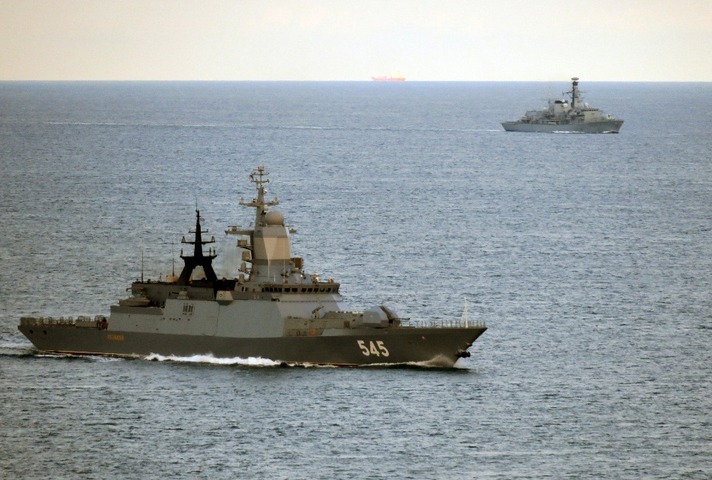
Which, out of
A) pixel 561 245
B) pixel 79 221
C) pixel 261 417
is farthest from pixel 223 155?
pixel 261 417

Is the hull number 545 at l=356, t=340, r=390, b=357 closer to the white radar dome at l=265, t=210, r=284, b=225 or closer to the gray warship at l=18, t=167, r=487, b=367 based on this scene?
the gray warship at l=18, t=167, r=487, b=367

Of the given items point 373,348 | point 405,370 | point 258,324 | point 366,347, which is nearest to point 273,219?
point 258,324

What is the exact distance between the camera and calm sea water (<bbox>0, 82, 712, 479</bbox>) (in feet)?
201

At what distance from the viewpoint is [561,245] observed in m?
115

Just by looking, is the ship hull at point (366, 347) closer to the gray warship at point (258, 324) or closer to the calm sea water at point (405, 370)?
the gray warship at point (258, 324)

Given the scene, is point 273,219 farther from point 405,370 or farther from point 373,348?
point 405,370

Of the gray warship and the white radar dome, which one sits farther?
the white radar dome

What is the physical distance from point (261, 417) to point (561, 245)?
52.9 metres

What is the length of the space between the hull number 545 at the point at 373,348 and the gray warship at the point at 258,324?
1.8 inches

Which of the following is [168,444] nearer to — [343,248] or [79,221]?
[343,248]

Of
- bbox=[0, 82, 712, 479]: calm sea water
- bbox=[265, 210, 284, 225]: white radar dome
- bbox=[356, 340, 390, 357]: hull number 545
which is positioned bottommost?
bbox=[0, 82, 712, 479]: calm sea water

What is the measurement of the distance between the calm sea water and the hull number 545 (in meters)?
1.30

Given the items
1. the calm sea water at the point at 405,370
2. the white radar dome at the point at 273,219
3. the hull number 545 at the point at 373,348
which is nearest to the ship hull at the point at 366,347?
the hull number 545 at the point at 373,348

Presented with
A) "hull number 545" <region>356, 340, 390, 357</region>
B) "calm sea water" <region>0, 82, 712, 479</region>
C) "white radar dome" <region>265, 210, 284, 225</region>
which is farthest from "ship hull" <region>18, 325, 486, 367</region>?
"white radar dome" <region>265, 210, 284, 225</region>
